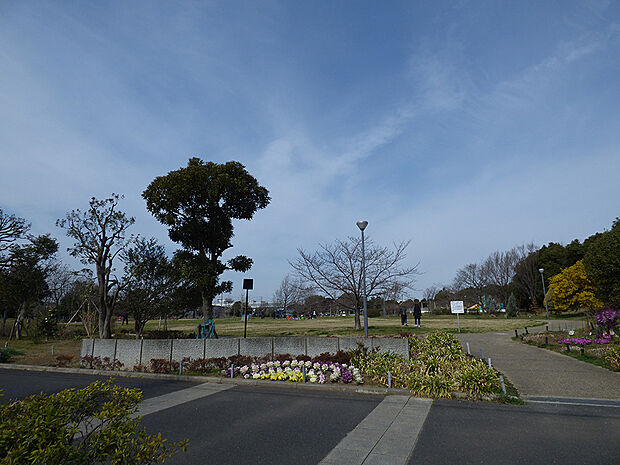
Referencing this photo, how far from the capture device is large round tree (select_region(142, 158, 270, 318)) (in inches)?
648

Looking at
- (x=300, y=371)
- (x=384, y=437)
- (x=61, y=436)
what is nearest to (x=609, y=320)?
(x=300, y=371)

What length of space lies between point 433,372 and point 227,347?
251 inches

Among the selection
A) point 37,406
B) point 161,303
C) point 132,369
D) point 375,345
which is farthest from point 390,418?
point 161,303

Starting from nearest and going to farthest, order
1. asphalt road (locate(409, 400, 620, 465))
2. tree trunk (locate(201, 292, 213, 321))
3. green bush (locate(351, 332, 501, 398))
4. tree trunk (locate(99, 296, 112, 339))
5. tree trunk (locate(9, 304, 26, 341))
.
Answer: asphalt road (locate(409, 400, 620, 465)), green bush (locate(351, 332, 501, 398)), tree trunk (locate(99, 296, 112, 339)), tree trunk (locate(201, 292, 213, 321)), tree trunk (locate(9, 304, 26, 341))

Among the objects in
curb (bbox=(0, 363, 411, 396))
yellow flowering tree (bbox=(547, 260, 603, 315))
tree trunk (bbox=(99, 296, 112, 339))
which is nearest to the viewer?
curb (bbox=(0, 363, 411, 396))

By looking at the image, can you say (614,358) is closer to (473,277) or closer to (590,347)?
(590,347)

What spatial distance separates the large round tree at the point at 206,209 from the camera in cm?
1647

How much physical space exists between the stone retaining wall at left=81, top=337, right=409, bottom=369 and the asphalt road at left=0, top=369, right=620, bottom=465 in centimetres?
265

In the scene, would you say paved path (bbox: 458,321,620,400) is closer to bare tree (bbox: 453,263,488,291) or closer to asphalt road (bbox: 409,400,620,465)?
asphalt road (bbox: 409,400,620,465)

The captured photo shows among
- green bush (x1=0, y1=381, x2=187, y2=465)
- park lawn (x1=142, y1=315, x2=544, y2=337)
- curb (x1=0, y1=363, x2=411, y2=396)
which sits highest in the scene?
green bush (x1=0, y1=381, x2=187, y2=465)

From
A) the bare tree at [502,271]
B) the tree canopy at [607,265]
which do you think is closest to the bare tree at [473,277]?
the bare tree at [502,271]

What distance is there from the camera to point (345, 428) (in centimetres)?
546

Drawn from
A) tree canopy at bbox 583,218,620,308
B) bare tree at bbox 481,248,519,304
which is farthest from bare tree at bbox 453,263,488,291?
tree canopy at bbox 583,218,620,308

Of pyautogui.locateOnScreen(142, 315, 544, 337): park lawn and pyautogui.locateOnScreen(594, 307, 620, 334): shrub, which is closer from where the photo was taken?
pyautogui.locateOnScreen(594, 307, 620, 334): shrub
